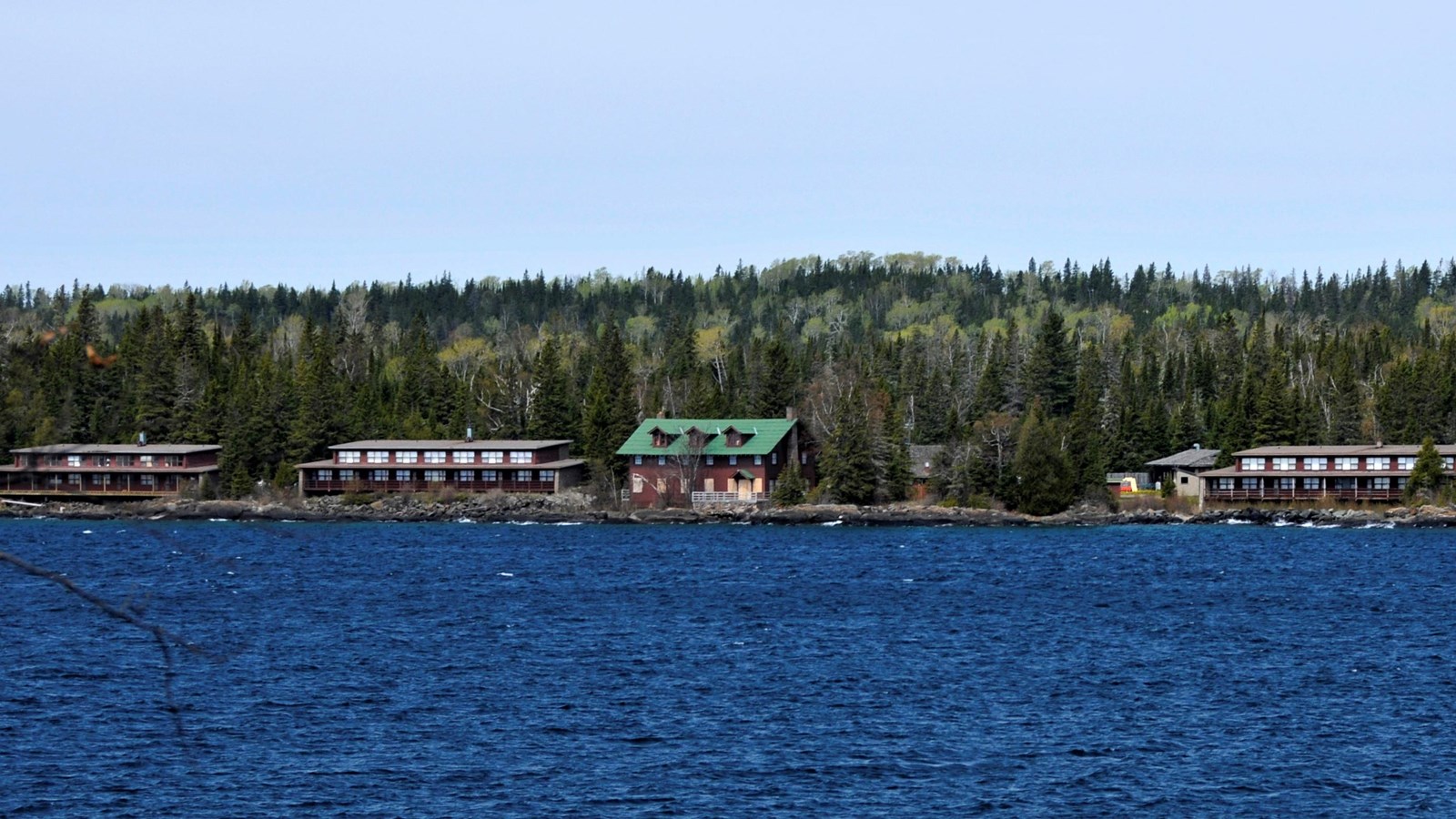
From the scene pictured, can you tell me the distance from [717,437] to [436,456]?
21.2 metres

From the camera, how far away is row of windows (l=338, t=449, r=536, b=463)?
116m

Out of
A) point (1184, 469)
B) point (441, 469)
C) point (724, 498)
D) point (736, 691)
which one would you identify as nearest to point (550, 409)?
point (441, 469)

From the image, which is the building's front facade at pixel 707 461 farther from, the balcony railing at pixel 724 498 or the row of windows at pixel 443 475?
the row of windows at pixel 443 475

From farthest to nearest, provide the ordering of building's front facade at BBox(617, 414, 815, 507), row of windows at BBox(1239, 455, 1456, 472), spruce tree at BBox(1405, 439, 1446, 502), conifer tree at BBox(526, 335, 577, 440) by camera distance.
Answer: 1. conifer tree at BBox(526, 335, 577, 440)
2. building's front facade at BBox(617, 414, 815, 507)
3. row of windows at BBox(1239, 455, 1456, 472)
4. spruce tree at BBox(1405, 439, 1446, 502)

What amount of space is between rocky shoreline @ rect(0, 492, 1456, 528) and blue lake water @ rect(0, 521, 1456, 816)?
2832 centimetres

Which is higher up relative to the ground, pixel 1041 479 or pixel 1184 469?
pixel 1184 469

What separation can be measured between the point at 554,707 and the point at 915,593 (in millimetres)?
27841

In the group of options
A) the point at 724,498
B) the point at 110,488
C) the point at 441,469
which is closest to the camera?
the point at 724,498

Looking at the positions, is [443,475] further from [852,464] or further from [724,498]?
[852,464]

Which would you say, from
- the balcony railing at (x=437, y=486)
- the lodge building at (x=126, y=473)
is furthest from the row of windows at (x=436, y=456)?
the lodge building at (x=126, y=473)

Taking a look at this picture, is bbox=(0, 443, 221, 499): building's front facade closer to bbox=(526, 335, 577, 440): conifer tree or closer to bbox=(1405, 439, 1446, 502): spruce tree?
bbox=(526, 335, 577, 440): conifer tree

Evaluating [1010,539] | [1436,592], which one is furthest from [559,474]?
[1436,592]

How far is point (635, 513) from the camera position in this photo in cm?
10719

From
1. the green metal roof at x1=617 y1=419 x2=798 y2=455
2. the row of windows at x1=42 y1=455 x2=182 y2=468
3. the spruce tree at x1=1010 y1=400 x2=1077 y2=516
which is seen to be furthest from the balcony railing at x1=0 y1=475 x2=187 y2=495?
the spruce tree at x1=1010 y1=400 x2=1077 y2=516
